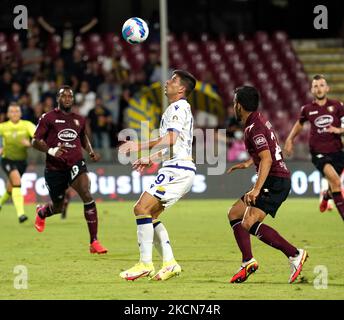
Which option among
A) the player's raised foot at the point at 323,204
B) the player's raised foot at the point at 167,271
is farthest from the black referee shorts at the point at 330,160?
the player's raised foot at the point at 167,271

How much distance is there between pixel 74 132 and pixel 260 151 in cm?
447

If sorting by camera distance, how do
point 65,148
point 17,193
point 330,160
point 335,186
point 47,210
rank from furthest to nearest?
point 17,193, point 330,160, point 335,186, point 47,210, point 65,148

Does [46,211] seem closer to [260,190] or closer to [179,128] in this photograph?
[179,128]

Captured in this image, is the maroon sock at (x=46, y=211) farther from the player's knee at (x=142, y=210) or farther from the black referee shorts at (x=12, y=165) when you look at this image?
the player's knee at (x=142, y=210)

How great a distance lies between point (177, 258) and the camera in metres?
12.8

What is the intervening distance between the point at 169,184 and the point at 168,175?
105 mm

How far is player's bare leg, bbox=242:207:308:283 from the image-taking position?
33.8ft

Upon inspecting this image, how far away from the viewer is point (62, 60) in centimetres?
2509

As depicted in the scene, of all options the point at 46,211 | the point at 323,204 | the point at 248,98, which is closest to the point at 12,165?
the point at 46,211

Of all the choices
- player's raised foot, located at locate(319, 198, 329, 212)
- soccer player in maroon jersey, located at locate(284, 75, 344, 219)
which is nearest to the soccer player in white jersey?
soccer player in maroon jersey, located at locate(284, 75, 344, 219)

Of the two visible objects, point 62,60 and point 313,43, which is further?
point 313,43

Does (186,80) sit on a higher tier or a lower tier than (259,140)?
higher
